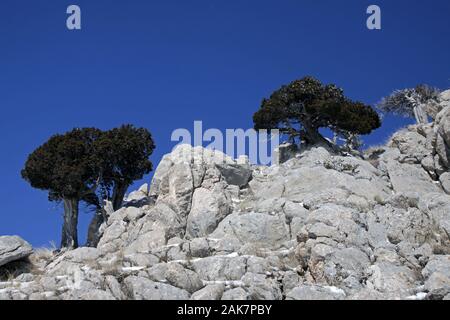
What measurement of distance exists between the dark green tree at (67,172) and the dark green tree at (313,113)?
12.0 m

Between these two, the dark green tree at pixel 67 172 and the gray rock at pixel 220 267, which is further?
the dark green tree at pixel 67 172

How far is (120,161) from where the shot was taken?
112 feet

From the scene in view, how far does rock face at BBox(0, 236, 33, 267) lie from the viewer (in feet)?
79.5

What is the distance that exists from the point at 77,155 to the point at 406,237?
830 inches

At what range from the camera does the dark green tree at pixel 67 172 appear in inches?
1240

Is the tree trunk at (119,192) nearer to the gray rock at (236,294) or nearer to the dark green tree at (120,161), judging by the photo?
the dark green tree at (120,161)

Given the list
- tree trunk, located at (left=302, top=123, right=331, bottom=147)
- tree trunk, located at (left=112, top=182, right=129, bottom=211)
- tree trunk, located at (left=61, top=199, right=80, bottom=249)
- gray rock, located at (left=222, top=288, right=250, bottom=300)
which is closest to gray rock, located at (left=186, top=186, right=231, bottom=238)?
tree trunk, located at (left=112, top=182, right=129, bottom=211)

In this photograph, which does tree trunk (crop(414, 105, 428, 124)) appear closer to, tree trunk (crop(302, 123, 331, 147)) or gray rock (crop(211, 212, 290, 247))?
tree trunk (crop(302, 123, 331, 147))

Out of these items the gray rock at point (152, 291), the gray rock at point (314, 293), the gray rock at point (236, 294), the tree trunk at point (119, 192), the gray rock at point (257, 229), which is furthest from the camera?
the tree trunk at point (119, 192)

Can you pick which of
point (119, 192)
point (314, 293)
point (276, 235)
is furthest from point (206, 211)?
point (314, 293)

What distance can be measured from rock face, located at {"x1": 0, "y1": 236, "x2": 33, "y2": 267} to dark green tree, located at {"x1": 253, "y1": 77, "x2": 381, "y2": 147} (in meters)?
18.0

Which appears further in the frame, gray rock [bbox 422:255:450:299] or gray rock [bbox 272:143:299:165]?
gray rock [bbox 272:143:299:165]

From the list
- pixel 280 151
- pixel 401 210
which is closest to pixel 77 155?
pixel 280 151

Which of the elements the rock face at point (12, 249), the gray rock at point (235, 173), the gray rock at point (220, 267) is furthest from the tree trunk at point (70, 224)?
the gray rock at point (220, 267)
